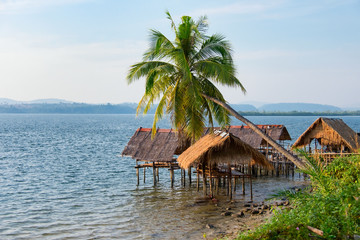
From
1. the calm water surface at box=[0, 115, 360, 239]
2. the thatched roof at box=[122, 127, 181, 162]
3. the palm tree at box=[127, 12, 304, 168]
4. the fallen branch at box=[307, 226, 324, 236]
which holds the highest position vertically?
the palm tree at box=[127, 12, 304, 168]

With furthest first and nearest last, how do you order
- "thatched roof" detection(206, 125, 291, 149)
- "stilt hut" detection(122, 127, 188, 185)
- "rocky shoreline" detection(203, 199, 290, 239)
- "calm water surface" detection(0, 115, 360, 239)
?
"thatched roof" detection(206, 125, 291, 149)
"stilt hut" detection(122, 127, 188, 185)
"calm water surface" detection(0, 115, 360, 239)
"rocky shoreline" detection(203, 199, 290, 239)

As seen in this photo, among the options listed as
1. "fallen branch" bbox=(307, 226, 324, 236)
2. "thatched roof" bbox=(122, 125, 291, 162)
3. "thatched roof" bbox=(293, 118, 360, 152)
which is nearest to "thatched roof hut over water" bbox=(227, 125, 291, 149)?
"thatched roof" bbox=(293, 118, 360, 152)

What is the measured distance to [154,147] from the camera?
74.5 feet

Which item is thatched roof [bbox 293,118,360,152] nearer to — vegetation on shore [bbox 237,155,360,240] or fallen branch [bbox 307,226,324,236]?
vegetation on shore [bbox 237,155,360,240]

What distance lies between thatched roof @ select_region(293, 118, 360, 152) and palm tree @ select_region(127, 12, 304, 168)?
7682 millimetres

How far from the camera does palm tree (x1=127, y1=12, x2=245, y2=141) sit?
1836 centimetres

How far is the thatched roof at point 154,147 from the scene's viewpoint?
866 inches

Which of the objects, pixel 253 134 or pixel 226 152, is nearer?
pixel 226 152

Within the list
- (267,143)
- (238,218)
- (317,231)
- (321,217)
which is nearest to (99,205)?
(238,218)

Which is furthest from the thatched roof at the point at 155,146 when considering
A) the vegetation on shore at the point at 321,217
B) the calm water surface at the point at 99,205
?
the vegetation on shore at the point at 321,217

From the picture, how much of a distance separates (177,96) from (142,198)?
526cm

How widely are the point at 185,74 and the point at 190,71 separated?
623mm

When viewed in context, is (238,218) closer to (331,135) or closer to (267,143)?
(331,135)

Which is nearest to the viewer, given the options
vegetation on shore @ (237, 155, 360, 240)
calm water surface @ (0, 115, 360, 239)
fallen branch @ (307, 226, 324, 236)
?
fallen branch @ (307, 226, 324, 236)
